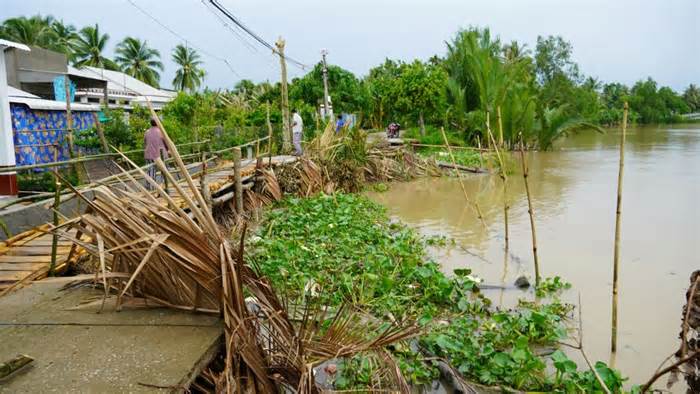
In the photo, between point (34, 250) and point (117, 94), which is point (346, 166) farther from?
point (117, 94)

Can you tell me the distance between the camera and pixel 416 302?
518 centimetres

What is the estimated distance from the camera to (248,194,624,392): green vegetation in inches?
144

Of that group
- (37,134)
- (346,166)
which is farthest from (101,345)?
(37,134)

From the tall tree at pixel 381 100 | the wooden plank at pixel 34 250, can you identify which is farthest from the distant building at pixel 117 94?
the wooden plank at pixel 34 250

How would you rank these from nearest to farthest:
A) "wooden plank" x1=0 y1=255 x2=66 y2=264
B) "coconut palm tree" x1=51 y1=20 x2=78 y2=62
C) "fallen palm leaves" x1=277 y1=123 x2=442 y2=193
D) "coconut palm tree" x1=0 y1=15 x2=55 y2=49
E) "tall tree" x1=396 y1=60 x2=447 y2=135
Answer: "wooden plank" x1=0 y1=255 x2=66 y2=264
"fallen palm leaves" x1=277 y1=123 x2=442 y2=193
"tall tree" x1=396 y1=60 x2=447 y2=135
"coconut palm tree" x1=0 y1=15 x2=55 y2=49
"coconut palm tree" x1=51 y1=20 x2=78 y2=62

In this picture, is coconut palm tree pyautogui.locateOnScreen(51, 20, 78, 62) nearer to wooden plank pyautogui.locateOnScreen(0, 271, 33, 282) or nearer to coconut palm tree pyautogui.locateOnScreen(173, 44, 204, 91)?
coconut palm tree pyautogui.locateOnScreen(173, 44, 204, 91)

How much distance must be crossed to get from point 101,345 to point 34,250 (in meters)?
2.71

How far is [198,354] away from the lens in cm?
217

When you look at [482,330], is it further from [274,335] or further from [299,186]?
[299,186]

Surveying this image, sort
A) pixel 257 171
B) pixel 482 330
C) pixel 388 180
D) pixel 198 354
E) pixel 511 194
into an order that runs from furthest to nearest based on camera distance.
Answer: pixel 388 180
pixel 511 194
pixel 257 171
pixel 482 330
pixel 198 354

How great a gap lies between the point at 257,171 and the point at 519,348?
261 inches

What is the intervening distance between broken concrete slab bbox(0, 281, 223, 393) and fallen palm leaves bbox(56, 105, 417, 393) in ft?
0.37

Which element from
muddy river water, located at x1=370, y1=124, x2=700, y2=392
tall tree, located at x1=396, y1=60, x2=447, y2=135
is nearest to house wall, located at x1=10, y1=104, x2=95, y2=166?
muddy river water, located at x1=370, y1=124, x2=700, y2=392

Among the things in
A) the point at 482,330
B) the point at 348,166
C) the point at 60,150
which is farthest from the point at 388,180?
the point at 482,330
